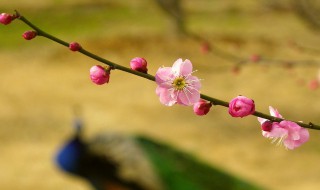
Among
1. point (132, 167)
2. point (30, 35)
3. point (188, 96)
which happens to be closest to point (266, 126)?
point (188, 96)

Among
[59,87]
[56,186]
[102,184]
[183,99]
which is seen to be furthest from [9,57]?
[183,99]

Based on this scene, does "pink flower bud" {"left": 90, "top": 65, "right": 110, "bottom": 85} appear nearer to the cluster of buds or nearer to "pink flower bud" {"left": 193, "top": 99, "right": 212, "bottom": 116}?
the cluster of buds

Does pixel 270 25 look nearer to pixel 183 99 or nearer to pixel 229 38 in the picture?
pixel 229 38

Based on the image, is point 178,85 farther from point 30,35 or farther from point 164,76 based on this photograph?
point 30,35

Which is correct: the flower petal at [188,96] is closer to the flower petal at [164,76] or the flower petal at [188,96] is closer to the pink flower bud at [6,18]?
the flower petal at [164,76]

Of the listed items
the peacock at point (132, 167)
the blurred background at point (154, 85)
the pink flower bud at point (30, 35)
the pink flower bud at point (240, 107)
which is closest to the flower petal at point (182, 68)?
the pink flower bud at point (240, 107)

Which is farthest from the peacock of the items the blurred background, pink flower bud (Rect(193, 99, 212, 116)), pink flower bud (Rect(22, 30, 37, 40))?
pink flower bud (Rect(22, 30, 37, 40))
